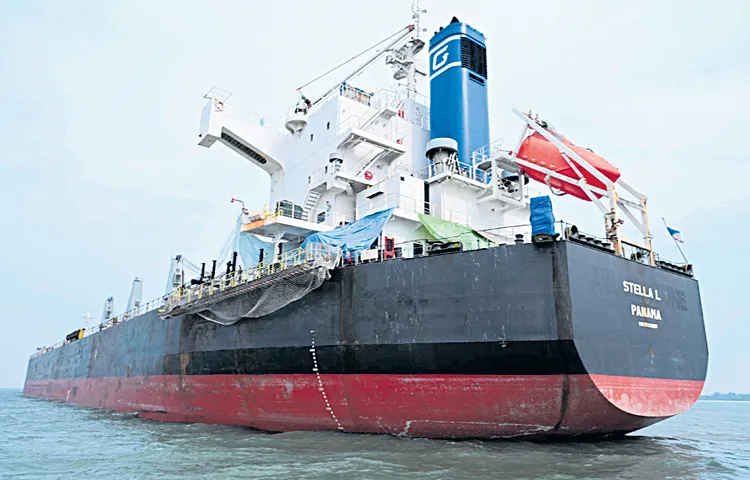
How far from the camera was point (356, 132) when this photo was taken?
16156 millimetres

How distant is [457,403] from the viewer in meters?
10.2

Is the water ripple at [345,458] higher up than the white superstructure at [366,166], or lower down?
lower down

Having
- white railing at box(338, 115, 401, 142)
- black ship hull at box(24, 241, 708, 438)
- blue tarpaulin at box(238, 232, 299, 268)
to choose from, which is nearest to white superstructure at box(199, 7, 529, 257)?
white railing at box(338, 115, 401, 142)

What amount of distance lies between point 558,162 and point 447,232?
353 centimetres

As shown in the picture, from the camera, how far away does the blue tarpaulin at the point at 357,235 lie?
13125 millimetres

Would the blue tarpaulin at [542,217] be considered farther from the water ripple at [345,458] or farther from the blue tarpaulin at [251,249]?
the blue tarpaulin at [251,249]

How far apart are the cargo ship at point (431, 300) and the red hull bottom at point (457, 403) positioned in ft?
0.12

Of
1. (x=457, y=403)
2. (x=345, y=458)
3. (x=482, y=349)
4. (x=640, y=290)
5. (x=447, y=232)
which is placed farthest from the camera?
(x=447, y=232)

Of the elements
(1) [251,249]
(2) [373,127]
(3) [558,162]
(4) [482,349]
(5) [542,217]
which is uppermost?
(2) [373,127]

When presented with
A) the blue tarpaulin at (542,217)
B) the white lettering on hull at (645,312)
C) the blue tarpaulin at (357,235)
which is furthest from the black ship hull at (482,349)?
the blue tarpaulin at (357,235)

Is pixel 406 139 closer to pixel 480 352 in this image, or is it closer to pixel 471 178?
pixel 471 178

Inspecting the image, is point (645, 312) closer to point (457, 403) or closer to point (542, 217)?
point (542, 217)

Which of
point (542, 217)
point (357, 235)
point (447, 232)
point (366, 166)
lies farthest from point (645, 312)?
point (366, 166)

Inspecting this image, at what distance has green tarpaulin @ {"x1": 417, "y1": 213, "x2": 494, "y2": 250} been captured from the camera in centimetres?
1395
